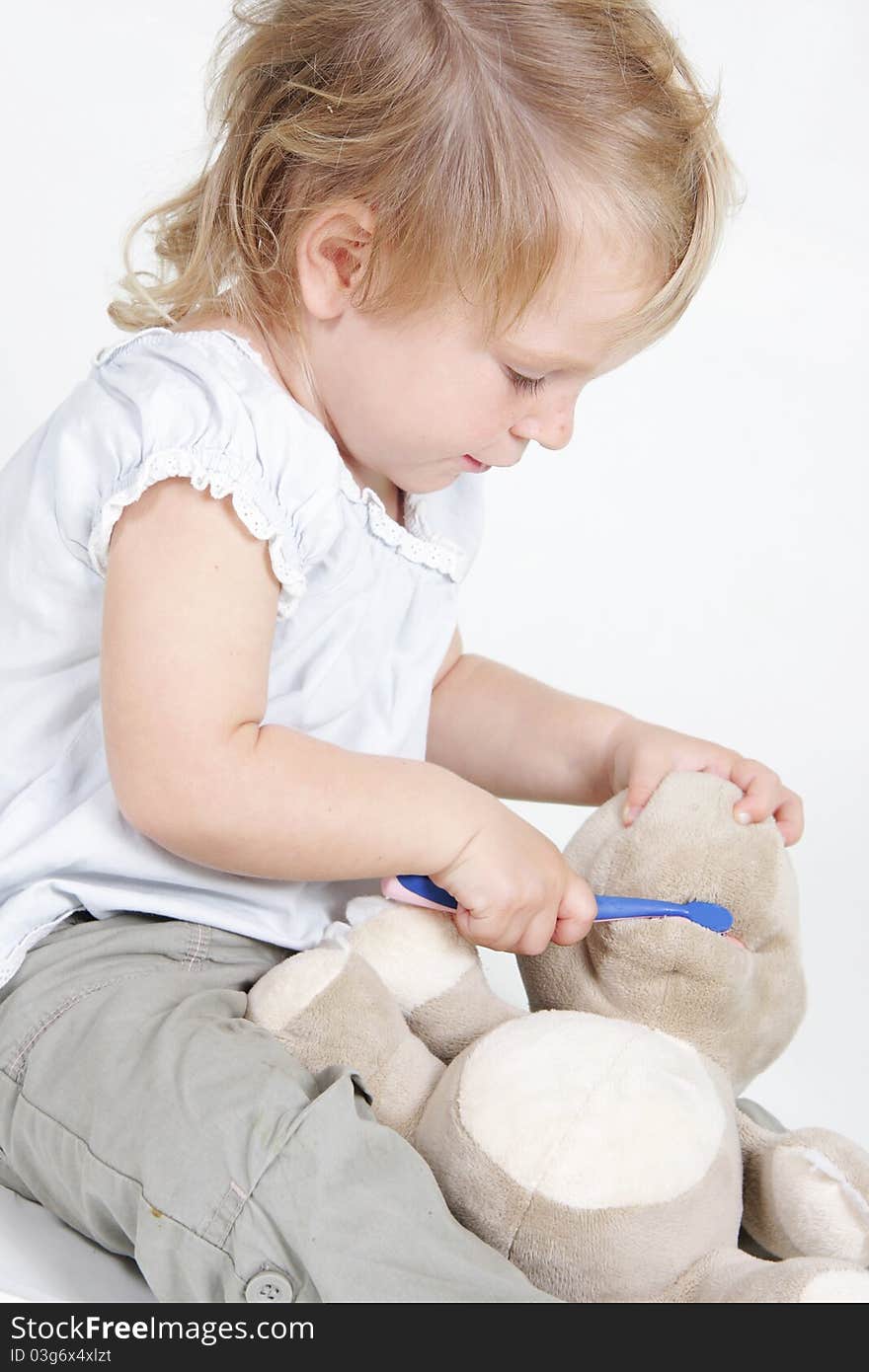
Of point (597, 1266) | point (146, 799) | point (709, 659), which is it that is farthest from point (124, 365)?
point (709, 659)

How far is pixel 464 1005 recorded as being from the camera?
3.10 feet

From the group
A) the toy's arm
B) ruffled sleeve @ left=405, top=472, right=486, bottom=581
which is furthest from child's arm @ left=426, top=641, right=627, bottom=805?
the toy's arm

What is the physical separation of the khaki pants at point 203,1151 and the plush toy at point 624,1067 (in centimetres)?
3

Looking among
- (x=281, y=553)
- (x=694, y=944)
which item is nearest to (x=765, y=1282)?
(x=694, y=944)

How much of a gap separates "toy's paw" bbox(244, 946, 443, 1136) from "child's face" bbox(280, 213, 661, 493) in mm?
310

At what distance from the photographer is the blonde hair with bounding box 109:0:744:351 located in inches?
35.5

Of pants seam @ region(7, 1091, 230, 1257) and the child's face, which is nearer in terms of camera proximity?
pants seam @ region(7, 1091, 230, 1257)

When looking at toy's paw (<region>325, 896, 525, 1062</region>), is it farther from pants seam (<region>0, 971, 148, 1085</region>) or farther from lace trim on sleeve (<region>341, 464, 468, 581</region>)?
lace trim on sleeve (<region>341, 464, 468, 581</region>)

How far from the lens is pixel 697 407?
187 cm

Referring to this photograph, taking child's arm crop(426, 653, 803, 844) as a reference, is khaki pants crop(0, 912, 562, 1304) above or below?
below

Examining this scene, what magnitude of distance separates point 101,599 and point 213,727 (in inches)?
5.4

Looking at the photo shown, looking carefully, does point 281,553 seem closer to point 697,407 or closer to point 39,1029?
point 39,1029

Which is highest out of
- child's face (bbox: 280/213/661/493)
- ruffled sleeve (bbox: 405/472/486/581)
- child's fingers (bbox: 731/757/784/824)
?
child's face (bbox: 280/213/661/493)

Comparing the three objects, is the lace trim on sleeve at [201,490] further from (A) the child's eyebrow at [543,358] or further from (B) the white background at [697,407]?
(B) the white background at [697,407]
